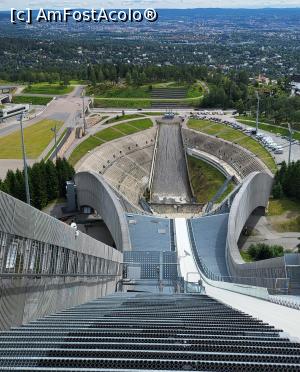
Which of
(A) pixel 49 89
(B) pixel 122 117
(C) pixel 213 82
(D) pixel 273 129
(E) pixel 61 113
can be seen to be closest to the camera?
(D) pixel 273 129

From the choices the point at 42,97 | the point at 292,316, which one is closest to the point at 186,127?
the point at 42,97

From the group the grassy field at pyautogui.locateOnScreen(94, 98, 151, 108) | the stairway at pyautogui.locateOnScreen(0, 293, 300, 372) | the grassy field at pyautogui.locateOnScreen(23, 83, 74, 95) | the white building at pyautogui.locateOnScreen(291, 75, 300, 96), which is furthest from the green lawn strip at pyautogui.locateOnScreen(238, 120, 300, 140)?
the stairway at pyautogui.locateOnScreen(0, 293, 300, 372)

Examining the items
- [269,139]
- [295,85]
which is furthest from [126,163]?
[295,85]

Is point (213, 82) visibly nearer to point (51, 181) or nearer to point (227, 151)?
point (227, 151)

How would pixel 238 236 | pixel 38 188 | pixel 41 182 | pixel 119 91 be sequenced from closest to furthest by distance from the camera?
pixel 238 236, pixel 38 188, pixel 41 182, pixel 119 91

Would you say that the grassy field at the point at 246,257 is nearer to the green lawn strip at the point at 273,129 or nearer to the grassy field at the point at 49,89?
the green lawn strip at the point at 273,129

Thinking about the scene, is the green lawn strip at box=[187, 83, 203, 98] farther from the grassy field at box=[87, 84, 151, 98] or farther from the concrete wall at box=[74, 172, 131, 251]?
the concrete wall at box=[74, 172, 131, 251]

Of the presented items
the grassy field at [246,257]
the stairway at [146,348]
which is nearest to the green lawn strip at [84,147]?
the grassy field at [246,257]
